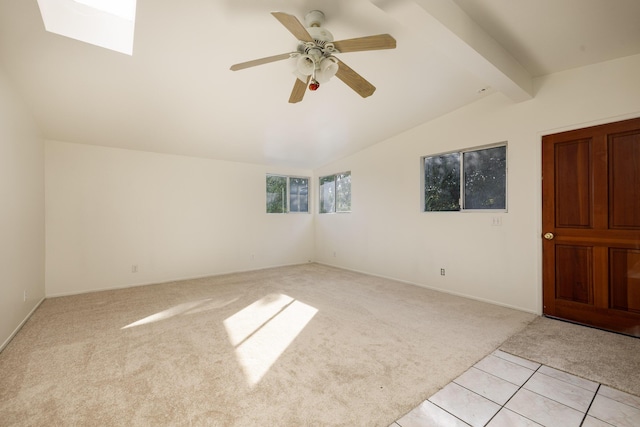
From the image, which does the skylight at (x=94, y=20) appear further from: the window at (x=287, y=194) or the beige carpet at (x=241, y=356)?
the window at (x=287, y=194)

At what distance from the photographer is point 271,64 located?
2785 mm

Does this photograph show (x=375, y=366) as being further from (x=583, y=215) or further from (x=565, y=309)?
(x=583, y=215)

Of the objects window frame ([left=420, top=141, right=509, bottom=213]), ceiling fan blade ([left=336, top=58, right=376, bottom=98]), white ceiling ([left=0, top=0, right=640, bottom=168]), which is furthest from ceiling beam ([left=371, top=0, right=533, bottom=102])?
window frame ([left=420, top=141, right=509, bottom=213])

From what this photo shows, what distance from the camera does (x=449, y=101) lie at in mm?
3771

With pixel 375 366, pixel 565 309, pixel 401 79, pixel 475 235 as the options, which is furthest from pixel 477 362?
pixel 401 79

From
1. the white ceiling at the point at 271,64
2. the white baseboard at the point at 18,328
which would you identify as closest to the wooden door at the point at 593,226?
the white ceiling at the point at 271,64

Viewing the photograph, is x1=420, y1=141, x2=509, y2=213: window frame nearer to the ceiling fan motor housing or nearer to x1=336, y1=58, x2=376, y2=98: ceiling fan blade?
x1=336, y1=58, x2=376, y2=98: ceiling fan blade

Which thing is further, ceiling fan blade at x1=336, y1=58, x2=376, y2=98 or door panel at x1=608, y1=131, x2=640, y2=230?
door panel at x1=608, y1=131, x2=640, y2=230

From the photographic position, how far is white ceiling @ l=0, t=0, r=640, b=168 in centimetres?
214

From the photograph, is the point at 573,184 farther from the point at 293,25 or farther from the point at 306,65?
the point at 293,25

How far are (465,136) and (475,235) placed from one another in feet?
4.75

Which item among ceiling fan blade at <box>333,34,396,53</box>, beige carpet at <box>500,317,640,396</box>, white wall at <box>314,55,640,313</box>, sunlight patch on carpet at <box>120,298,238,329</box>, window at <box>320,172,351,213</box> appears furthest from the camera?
window at <box>320,172,351,213</box>

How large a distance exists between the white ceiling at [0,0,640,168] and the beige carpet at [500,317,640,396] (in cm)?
263

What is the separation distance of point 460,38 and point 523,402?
270 cm
